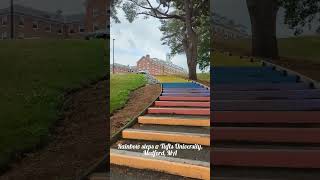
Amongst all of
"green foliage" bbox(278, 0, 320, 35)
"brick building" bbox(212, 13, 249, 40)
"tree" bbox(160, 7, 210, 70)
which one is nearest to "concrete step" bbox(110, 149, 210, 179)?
"tree" bbox(160, 7, 210, 70)

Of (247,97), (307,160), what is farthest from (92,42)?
(307,160)

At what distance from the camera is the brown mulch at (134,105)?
12.4 feet

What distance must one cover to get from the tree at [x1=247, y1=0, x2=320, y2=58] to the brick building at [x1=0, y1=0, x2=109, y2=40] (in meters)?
1.72

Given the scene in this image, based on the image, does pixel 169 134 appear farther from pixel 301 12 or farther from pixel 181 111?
pixel 301 12

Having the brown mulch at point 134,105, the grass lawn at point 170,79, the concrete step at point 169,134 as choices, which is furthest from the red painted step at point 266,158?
the brown mulch at point 134,105

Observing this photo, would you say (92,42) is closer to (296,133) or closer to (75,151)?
(75,151)

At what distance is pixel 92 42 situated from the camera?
4.38 m

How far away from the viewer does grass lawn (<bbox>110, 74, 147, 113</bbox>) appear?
3.72 metres

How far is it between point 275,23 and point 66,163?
8.88 feet

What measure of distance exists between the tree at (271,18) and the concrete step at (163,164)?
122 cm

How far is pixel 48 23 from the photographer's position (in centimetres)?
462

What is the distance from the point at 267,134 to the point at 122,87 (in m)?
1.52

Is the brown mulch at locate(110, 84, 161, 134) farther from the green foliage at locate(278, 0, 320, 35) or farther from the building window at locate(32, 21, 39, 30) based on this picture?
the building window at locate(32, 21, 39, 30)

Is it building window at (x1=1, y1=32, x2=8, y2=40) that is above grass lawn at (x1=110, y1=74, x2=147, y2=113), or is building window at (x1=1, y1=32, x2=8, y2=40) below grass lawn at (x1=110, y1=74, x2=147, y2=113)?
above
